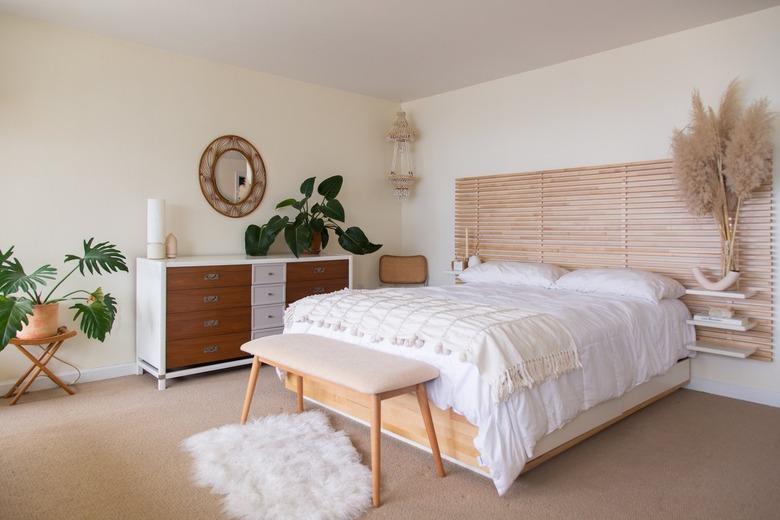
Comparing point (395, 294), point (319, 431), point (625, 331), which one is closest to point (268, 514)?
point (319, 431)

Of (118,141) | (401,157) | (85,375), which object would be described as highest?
(401,157)

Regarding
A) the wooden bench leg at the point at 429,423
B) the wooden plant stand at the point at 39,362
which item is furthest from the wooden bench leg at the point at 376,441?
the wooden plant stand at the point at 39,362

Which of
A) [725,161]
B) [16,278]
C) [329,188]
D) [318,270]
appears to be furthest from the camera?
[329,188]

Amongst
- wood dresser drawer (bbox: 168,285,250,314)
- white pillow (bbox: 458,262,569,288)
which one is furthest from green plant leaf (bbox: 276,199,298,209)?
white pillow (bbox: 458,262,569,288)

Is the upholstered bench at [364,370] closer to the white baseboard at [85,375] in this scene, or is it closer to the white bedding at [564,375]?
the white bedding at [564,375]

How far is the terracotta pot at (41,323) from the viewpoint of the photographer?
126 inches

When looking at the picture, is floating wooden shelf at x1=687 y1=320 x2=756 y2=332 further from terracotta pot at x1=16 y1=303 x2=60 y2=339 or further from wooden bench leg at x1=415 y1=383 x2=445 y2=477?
terracotta pot at x1=16 y1=303 x2=60 y2=339

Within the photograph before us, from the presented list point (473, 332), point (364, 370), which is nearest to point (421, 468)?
point (364, 370)

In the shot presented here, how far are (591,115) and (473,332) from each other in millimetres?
2679

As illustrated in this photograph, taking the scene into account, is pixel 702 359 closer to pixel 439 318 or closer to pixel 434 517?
pixel 439 318

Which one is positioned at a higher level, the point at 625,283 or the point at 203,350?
the point at 625,283

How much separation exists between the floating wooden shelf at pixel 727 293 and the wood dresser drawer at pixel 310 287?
8.73ft

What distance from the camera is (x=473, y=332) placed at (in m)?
2.27

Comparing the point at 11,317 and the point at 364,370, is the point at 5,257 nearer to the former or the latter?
the point at 11,317
